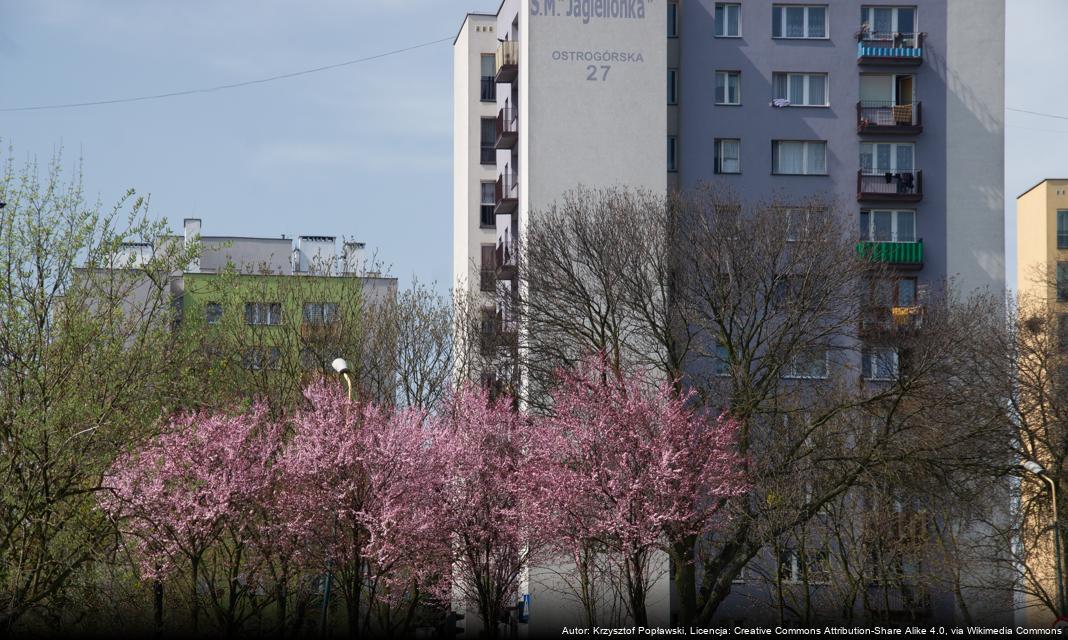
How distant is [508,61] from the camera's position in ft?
204

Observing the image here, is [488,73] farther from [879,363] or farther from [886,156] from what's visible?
[879,363]

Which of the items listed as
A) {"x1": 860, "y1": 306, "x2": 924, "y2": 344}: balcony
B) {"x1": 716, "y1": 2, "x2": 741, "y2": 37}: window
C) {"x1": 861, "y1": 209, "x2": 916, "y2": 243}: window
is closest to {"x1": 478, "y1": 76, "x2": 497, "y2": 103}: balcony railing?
{"x1": 716, "y1": 2, "x2": 741, "y2": 37}: window

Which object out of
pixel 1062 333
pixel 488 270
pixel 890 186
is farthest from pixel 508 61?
pixel 1062 333

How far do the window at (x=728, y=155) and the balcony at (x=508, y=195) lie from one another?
26.2 ft

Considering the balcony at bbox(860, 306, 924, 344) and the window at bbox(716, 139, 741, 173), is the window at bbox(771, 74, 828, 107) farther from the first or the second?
the balcony at bbox(860, 306, 924, 344)

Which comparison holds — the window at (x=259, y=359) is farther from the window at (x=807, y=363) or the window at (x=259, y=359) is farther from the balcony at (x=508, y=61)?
the window at (x=807, y=363)

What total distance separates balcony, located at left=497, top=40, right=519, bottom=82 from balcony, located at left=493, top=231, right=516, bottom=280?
260 inches

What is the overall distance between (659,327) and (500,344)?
6.78 m

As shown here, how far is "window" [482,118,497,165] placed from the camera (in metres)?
71.8

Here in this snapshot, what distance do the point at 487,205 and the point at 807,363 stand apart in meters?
25.9

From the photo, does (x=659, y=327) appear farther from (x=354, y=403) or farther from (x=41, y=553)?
(x=41, y=553)

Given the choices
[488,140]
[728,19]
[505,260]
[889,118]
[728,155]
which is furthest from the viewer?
[488,140]

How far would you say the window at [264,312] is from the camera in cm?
5796

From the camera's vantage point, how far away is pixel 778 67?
6144 centimetres
